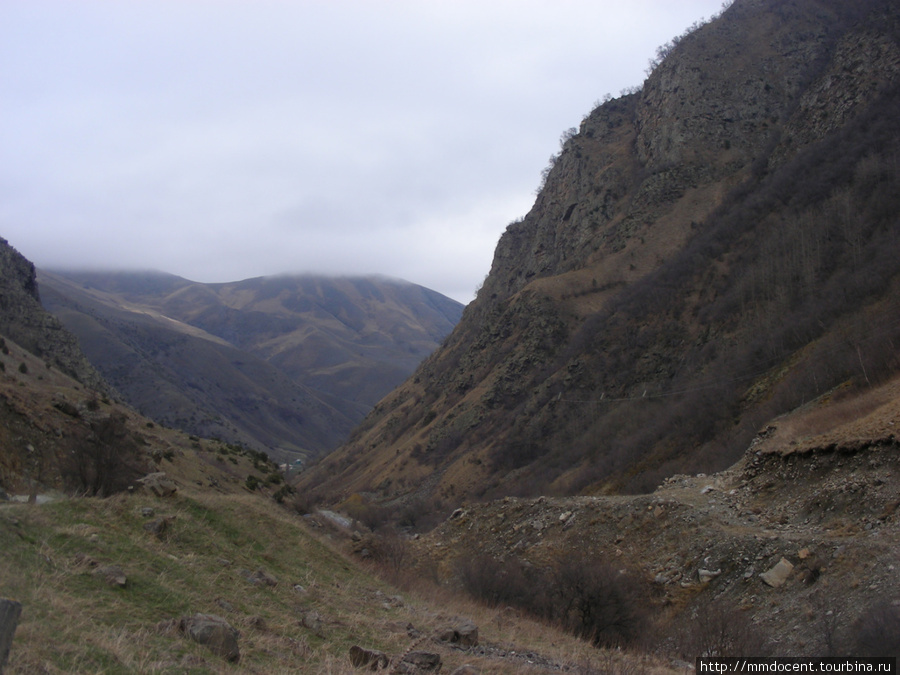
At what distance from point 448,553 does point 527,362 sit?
38.7 m

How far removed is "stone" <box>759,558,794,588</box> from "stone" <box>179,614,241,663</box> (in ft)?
34.4

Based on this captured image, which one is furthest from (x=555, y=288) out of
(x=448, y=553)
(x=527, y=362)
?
(x=448, y=553)

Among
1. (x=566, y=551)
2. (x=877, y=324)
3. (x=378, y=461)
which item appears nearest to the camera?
(x=566, y=551)

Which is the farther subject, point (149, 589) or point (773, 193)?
point (773, 193)

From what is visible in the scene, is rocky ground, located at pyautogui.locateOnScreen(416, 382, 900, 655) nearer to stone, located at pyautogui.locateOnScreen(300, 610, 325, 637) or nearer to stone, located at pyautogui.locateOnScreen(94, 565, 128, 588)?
stone, located at pyautogui.locateOnScreen(300, 610, 325, 637)

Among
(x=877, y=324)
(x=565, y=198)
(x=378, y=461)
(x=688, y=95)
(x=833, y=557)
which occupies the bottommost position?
(x=378, y=461)

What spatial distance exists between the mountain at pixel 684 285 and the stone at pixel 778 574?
13.0 metres

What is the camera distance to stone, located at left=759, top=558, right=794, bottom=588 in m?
11.9

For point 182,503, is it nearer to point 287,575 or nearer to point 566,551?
point 287,575

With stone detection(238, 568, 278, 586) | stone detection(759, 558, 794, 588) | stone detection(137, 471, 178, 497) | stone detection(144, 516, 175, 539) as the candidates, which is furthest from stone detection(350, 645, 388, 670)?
stone detection(759, 558, 794, 588)

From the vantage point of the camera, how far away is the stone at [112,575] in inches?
299

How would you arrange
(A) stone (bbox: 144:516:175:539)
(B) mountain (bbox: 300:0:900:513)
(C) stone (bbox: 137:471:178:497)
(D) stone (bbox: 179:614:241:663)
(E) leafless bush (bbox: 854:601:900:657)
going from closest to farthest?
(D) stone (bbox: 179:614:241:663) → (E) leafless bush (bbox: 854:601:900:657) → (A) stone (bbox: 144:516:175:539) → (C) stone (bbox: 137:471:178:497) → (B) mountain (bbox: 300:0:900:513)

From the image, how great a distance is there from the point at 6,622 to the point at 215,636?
2.74 m

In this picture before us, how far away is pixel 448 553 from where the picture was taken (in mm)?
22000
